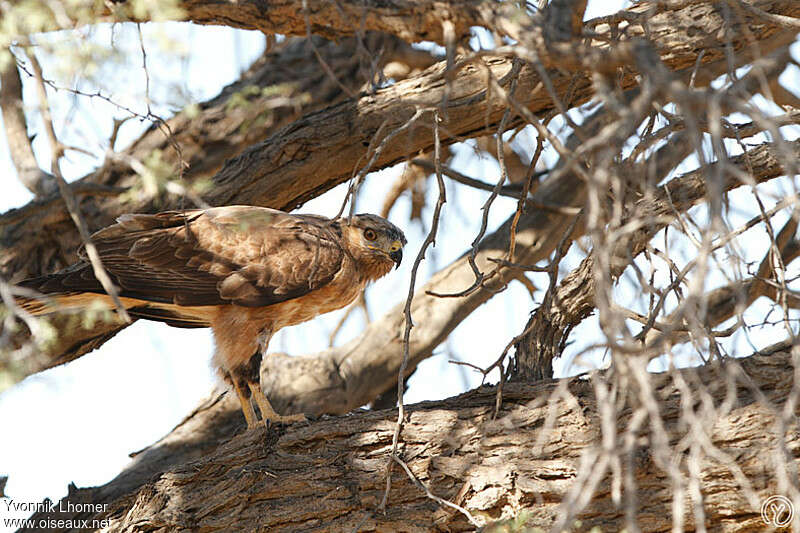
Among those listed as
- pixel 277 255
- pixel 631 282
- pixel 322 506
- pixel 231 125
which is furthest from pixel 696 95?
pixel 231 125

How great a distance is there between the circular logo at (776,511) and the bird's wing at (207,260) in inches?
98.1

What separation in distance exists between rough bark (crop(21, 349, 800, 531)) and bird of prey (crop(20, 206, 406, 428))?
0.67m

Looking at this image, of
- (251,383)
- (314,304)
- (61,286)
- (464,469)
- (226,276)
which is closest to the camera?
(464,469)

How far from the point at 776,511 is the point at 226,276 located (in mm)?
2988

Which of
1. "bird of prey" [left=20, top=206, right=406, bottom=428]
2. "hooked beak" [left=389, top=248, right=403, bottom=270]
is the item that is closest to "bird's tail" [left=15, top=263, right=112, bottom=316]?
"bird of prey" [left=20, top=206, right=406, bottom=428]

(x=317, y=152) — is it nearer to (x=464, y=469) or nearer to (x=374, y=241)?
(x=374, y=241)

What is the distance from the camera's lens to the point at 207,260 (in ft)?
15.1

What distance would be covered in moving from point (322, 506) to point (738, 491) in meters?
1.71

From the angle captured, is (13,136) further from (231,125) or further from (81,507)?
(81,507)

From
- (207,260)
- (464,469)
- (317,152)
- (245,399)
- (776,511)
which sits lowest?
(776,511)

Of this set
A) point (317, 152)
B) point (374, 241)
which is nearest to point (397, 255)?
point (374, 241)

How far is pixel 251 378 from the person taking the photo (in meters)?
4.79

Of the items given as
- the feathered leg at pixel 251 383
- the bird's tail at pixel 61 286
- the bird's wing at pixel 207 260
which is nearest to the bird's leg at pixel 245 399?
the feathered leg at pixel 251 383

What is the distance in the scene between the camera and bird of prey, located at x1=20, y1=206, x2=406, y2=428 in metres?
4.50
